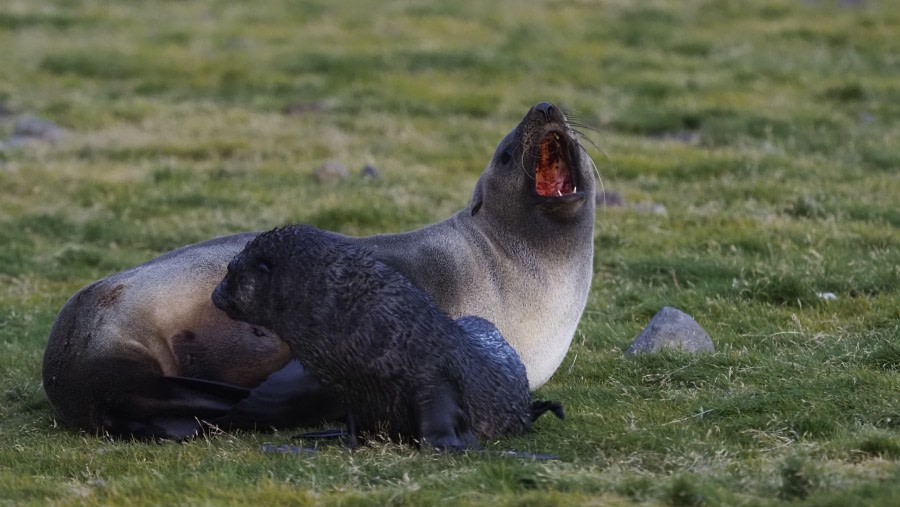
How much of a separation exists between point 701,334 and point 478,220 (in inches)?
63.1

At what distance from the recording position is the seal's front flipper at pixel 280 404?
752cm

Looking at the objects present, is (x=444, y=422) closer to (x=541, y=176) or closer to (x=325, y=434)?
(x=325, y=434)

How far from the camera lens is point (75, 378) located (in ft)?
25.3

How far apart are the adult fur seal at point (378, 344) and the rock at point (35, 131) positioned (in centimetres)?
1085

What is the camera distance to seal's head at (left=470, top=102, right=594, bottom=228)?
8281mm

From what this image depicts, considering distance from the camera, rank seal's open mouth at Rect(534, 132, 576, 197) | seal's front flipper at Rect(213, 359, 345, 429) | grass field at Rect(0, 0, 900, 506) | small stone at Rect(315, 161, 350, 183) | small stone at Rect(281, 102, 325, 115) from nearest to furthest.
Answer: grass field at Rect(0, 0, 900, 506) < seal's front flipper at Rect(213, 359, 345, 429) < seal's open mouth at Rect(534, 132, 576, 197) < small stone at Rect(315, 161, 350, 183) < small stone at Rect(281, 102, 325, 115)

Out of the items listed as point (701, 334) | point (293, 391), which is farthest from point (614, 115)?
point (293, 391)

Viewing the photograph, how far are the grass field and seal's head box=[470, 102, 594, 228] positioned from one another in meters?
0.98

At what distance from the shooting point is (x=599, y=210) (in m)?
13.1

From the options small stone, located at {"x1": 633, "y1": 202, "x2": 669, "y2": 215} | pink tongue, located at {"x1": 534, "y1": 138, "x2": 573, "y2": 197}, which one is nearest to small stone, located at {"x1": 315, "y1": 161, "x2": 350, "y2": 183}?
small stone, located at {"x1": 633, "y1": 202, "x2": 669, "y2": 215}

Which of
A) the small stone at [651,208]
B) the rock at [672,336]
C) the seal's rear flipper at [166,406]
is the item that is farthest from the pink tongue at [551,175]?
the small stone at [651,208]

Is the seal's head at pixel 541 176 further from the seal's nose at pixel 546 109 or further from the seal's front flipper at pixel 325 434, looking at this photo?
the seal's front flipper at pixel 325 434

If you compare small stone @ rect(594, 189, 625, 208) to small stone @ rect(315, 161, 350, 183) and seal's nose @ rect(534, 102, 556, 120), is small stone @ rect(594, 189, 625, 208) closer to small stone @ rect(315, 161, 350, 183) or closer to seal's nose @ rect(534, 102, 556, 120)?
small stone @ rect(315, 161, 350, 183)

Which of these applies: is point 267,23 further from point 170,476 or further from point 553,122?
point 170,476
